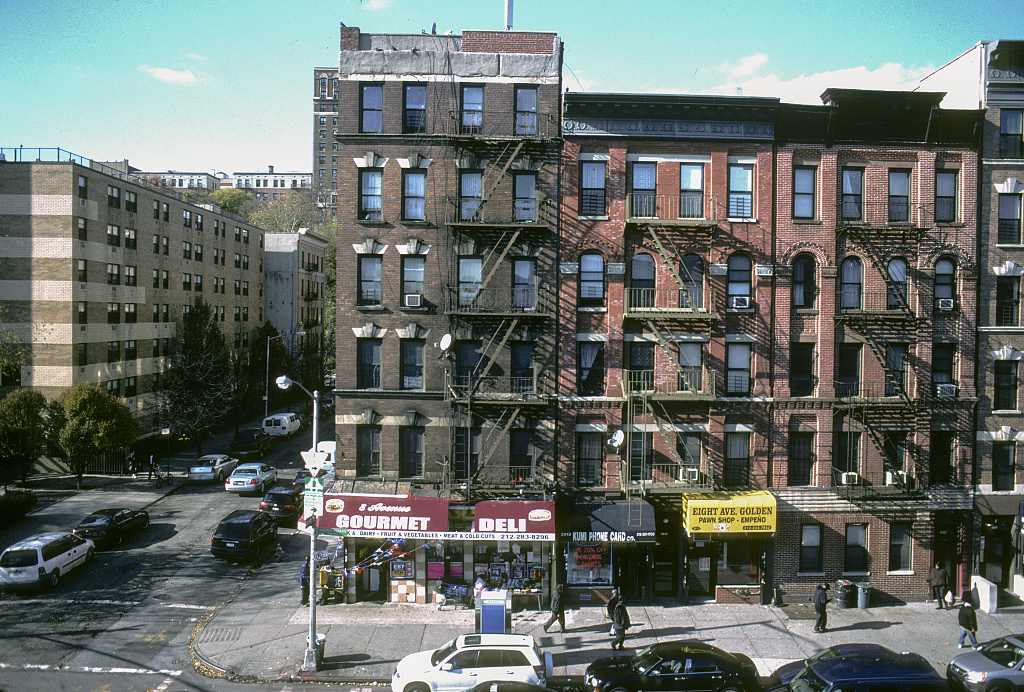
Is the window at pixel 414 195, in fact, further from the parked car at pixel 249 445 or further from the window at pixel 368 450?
the parked car at pixel 249 445

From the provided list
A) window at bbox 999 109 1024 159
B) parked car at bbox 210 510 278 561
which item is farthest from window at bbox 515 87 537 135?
parked car at bbox 210 510 278 561

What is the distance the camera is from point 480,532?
23766 millimetres

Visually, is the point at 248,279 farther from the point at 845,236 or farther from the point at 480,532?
the point at 845,236

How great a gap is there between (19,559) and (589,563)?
2017 centimetres

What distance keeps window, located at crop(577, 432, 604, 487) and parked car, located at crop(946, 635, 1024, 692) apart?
11584 millimetres

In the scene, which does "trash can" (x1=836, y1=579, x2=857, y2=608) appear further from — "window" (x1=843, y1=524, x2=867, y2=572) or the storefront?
the storefront

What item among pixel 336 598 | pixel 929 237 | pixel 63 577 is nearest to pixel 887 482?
pixel 929 237

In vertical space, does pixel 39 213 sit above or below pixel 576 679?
above

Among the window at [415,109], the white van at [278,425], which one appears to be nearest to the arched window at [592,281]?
the window at [415,109]

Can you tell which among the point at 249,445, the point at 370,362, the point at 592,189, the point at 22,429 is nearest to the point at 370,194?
the point at 370,362

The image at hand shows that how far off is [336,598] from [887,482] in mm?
20478

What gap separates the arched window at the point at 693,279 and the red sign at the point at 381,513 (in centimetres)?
1136

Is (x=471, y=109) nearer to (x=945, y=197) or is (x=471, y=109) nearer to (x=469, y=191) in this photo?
(x=469, y=191)

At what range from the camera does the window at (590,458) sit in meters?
25.2
